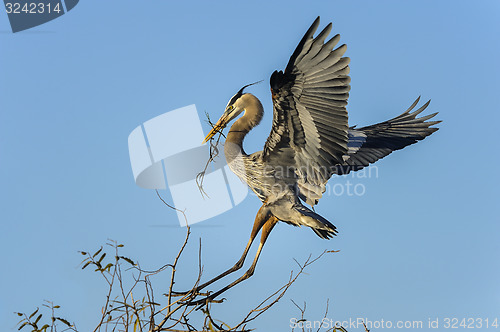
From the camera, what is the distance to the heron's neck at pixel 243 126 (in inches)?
197

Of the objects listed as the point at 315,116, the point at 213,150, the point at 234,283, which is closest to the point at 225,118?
the point at 213,150

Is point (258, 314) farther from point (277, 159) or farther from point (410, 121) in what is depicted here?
point (410, 121)

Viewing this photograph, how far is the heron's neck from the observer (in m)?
4.99

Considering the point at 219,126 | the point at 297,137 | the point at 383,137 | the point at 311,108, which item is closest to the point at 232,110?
the point at 219,126

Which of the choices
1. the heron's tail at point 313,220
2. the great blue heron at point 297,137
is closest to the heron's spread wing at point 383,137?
the great blue heron at point 297,137

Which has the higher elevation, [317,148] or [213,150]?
[213,150]

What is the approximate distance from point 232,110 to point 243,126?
27 centimetres

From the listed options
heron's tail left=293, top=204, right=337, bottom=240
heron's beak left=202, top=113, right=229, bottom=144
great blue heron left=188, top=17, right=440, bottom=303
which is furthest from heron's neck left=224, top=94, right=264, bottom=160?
heron's tail left=293, top=204, right=337, bottom=240

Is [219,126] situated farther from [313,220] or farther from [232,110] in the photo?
[313,220]

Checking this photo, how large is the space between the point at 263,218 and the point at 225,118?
3.44ft

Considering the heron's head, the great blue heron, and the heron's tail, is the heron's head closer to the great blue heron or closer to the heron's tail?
the great blue heron

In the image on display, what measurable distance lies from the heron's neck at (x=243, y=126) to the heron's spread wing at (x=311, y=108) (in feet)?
1.34

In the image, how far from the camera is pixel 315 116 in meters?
4.34

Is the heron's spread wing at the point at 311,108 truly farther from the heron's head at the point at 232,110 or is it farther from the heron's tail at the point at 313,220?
the heron's head at the point at 232,110
